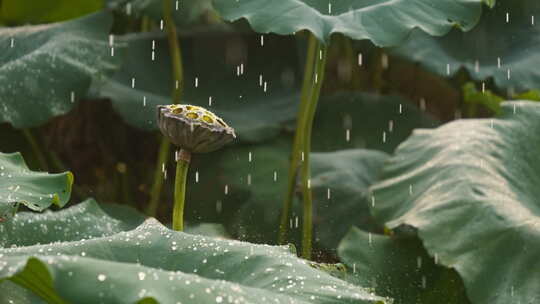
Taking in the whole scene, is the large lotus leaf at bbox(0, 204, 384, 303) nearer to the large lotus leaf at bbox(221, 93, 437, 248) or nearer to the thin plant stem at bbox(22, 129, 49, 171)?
the large lotus leaf at bbox(221, 93, 437, 248)

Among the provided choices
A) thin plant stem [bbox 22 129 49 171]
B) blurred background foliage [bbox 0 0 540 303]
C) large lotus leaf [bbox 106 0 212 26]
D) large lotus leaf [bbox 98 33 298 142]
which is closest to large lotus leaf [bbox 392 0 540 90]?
blurred background foliage [bbox 0 0 540 303]

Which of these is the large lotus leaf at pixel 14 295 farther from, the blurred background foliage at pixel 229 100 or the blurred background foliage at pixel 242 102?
the blurred background foliage at pixel 229 100

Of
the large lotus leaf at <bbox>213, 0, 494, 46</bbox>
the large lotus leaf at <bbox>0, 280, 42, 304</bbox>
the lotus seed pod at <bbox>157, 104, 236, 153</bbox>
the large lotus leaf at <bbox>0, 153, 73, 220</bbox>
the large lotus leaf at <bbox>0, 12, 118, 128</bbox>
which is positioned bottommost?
the large lotus leaf at <bbox>0, 280, 42, 304</bbox>

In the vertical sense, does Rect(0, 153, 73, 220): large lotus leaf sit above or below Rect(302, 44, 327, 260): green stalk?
above

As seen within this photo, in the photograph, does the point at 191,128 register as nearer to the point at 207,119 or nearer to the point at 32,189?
the point at 207,119

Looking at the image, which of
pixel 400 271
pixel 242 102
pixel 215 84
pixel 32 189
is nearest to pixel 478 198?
pixel 400 271

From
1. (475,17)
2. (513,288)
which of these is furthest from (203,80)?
(513,288)
